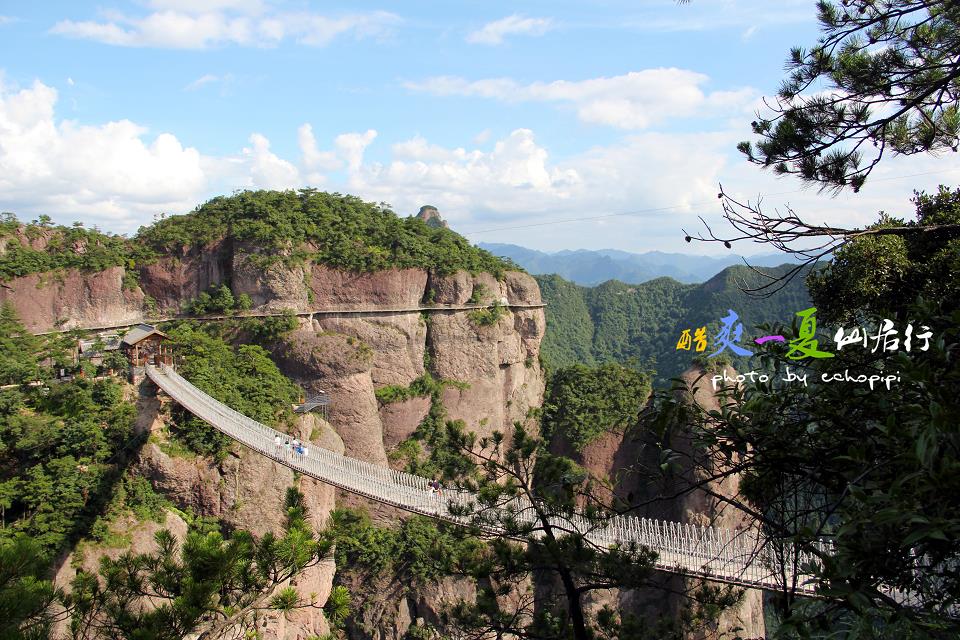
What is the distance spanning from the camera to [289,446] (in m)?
12.9

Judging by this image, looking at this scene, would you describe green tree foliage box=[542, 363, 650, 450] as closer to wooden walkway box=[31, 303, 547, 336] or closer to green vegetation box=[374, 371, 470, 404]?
green vegetation box=[374, 371, 470, 404]

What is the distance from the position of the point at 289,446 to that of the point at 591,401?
10828 mm

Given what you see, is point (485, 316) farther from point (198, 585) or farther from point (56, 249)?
point (198, 585)

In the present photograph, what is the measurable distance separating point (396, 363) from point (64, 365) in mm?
8156

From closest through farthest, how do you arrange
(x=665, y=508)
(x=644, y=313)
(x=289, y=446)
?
(x=289, y=446)
(x=665, y=508)
(x=644, y=313)

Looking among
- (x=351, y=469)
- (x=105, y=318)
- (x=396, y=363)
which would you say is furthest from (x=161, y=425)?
(x=396, y=363)

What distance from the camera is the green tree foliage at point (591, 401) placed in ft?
64.4

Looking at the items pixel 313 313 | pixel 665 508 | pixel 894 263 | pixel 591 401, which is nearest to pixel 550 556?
pixel 894 263

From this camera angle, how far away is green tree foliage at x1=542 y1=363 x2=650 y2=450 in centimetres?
1962

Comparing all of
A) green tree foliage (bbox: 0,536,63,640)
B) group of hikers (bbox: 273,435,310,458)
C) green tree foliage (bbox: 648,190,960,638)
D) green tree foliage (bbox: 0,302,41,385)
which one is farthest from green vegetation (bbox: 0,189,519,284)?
green tree foliage (bbox: 648,190,960,638)

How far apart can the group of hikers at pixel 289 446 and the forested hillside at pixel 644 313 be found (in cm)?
2638

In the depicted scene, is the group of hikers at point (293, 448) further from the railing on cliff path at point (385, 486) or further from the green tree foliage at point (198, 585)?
the green tree foliage at point (198, 585)

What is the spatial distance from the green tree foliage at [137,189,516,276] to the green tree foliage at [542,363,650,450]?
4.73m

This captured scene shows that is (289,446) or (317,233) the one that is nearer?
(289,446)
